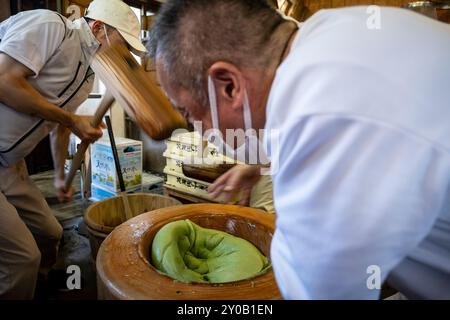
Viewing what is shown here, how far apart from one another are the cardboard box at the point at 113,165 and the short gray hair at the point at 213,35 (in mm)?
2347

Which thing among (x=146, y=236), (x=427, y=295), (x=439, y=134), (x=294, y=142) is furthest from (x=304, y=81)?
(x=146, y=236)

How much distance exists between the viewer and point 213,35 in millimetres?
699

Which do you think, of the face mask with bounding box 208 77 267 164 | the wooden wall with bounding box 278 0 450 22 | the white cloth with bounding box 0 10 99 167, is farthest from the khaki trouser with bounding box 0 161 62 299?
the wooden wall with bounding box 278 0 450 22

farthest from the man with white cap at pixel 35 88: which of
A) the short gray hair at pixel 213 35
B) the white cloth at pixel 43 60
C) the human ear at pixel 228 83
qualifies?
the human ear at pixel 228 83

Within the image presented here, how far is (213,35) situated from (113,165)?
2.47 metres

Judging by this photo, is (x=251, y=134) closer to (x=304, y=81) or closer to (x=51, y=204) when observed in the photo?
(x=304, y=81)

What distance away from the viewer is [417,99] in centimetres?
51

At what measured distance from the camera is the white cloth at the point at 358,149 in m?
0.49

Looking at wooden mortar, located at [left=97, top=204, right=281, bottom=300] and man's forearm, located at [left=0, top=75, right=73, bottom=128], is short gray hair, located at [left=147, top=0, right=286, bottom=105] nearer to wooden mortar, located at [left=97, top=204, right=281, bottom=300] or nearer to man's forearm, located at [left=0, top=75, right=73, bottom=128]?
wooden mortar, located at [left=97, top=204, right=281, bottom=300]

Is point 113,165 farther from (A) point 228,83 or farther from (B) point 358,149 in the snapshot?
(B) point 358,149

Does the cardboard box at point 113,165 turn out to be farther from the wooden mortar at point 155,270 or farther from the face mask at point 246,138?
the face mask at point 246,138

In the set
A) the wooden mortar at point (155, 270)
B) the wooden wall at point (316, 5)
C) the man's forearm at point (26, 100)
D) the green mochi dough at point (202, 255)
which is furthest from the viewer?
the wooden wall at point (316, 5)

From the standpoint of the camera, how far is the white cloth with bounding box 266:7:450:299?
1.61ft

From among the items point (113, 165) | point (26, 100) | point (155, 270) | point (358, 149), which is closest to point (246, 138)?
point (358, 149)
